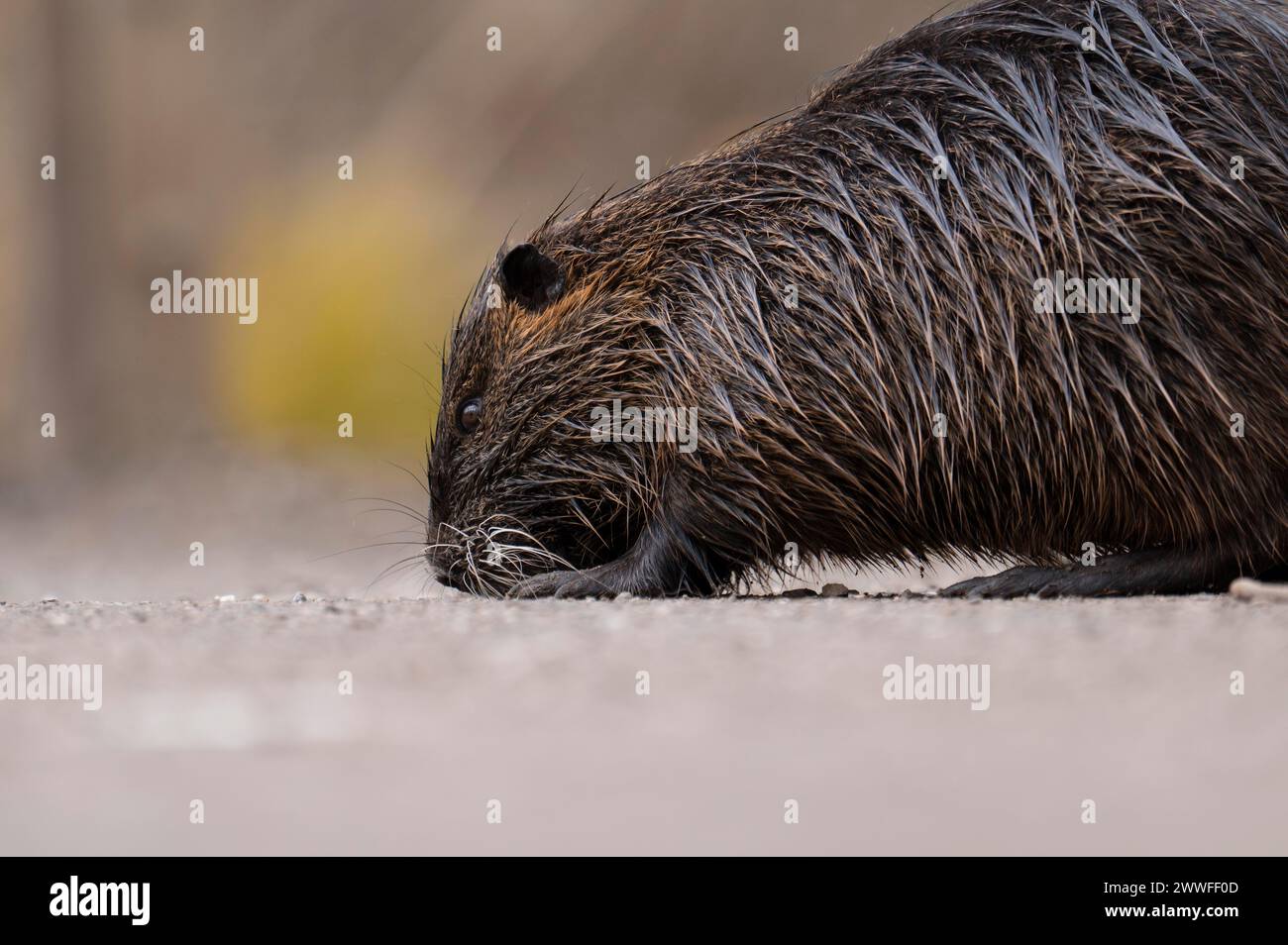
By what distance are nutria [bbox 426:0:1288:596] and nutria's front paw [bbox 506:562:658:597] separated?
0.01 metres

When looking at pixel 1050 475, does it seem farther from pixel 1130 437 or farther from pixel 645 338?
pixel 645 338

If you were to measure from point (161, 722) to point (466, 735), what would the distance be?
0.56 meters

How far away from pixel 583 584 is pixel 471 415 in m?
0.89

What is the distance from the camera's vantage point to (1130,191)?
4.55 m

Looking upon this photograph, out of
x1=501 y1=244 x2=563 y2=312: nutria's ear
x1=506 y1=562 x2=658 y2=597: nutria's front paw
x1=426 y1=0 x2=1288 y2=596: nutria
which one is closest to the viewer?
x1=426 y1=0 x2=1288 y2=596: nutria

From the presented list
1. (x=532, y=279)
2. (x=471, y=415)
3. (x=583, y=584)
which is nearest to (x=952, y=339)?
(x=583, y=584)

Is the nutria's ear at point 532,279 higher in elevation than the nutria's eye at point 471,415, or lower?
higher

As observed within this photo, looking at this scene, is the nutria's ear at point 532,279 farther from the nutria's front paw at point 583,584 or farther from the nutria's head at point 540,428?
the nutria's front paw at point 583,584

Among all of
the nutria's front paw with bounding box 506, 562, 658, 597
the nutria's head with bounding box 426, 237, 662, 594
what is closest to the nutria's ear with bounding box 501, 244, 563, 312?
the nutria's head with bounding box 426, 237, 662, 594

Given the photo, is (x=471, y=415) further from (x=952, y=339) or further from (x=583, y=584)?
(x=952, y=339)

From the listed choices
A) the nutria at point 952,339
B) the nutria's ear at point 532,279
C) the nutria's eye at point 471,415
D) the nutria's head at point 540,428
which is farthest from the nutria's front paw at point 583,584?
the nutria's ear at point 532,279

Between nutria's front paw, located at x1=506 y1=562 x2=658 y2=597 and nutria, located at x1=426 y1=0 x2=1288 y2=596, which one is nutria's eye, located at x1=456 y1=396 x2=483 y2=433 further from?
nutria's front paw, located at x1=506 y1=562 x2=658 y2=597

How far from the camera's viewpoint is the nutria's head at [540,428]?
16.5ft

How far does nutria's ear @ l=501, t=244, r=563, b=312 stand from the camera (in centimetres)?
529
